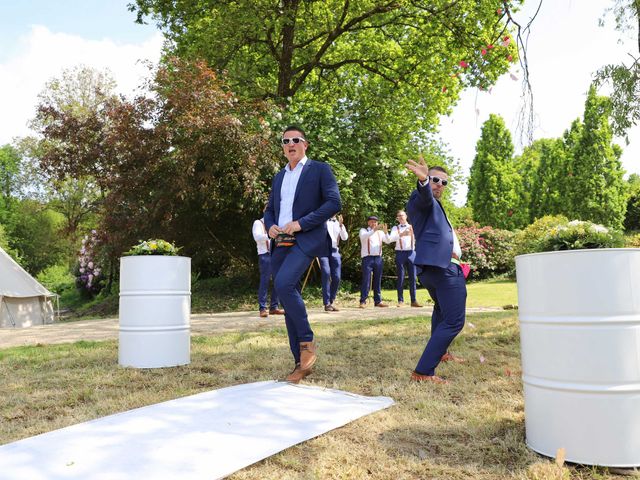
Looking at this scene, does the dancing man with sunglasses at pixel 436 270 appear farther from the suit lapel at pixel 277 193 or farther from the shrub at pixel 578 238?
the suit lapel at pixel 277 193

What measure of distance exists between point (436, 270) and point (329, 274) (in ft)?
20.0

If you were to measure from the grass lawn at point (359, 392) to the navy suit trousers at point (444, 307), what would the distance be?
24 cm

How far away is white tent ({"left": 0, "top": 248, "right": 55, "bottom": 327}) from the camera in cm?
1688

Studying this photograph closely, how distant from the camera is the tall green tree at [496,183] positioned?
33500 millimetres

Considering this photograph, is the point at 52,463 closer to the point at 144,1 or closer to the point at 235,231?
the point at 235,231

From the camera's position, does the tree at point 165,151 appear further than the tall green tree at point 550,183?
No

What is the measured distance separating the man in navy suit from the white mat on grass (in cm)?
60

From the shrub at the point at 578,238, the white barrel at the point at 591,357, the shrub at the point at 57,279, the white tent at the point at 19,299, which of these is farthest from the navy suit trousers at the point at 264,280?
the shrub at the point at 57,279

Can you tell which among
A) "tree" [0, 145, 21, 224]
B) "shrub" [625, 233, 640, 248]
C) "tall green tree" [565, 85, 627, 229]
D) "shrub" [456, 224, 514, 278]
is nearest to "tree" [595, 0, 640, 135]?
"shrub" [625, 233, 640, 248]

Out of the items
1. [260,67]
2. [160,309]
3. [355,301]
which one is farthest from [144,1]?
[160,309]

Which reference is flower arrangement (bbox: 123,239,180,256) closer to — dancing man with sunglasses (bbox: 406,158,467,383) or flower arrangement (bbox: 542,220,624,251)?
dancing man with sunglasses (bbox: 406,158,467,383)

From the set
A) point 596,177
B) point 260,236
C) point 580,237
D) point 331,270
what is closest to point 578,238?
point 580,237

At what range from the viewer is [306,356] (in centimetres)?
439

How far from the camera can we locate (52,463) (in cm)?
260
